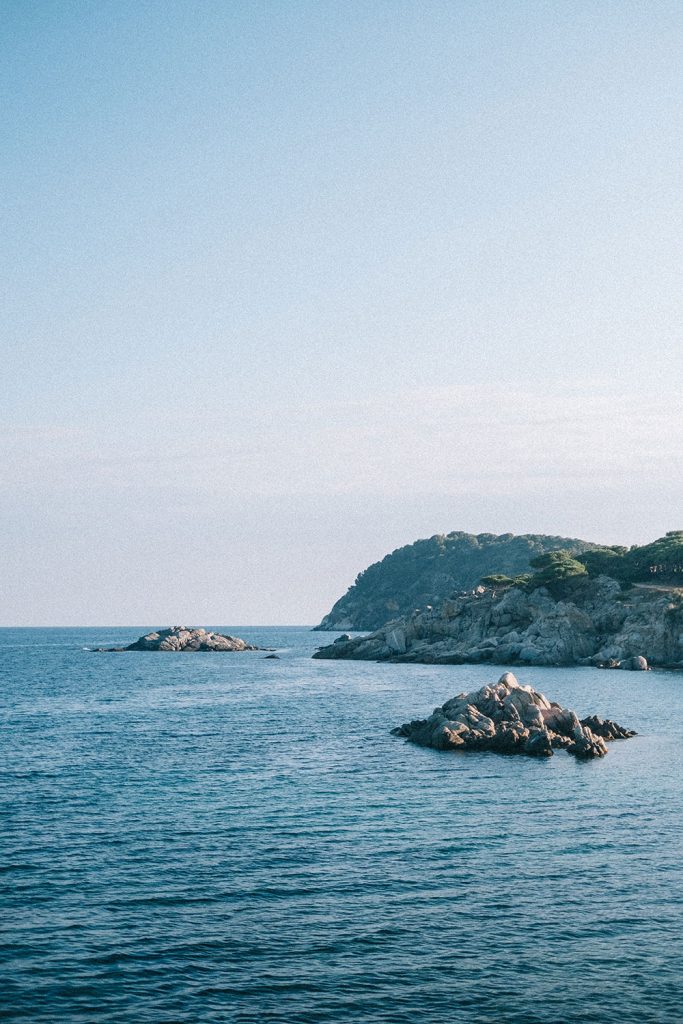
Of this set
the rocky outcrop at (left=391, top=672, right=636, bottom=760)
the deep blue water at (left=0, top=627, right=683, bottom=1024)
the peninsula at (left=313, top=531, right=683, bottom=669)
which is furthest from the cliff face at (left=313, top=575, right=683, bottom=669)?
the deep blue water at (left=0, top=627, right=683, bottom=1024)

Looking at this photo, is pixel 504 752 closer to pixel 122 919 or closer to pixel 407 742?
pixel 407 742

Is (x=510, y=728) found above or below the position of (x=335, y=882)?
above

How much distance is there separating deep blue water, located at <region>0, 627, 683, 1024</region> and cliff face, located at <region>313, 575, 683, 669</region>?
76.6m

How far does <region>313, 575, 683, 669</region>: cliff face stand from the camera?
14338 centimetres

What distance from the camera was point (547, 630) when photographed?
151625mm

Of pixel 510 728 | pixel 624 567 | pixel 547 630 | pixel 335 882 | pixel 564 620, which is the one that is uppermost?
pixel 624 567

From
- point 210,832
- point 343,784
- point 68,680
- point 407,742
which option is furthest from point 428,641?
point 210,832

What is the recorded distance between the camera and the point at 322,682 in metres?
131

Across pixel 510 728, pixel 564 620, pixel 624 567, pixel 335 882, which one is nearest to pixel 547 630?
pixel 564 620

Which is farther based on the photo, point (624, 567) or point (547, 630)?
point (624, 567)

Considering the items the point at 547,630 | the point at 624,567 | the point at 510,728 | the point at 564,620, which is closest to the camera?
the point at 510,728

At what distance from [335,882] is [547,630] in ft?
400

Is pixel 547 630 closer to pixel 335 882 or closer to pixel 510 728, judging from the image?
pixel 510 728

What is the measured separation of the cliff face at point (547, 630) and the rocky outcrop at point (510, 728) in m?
69.0
